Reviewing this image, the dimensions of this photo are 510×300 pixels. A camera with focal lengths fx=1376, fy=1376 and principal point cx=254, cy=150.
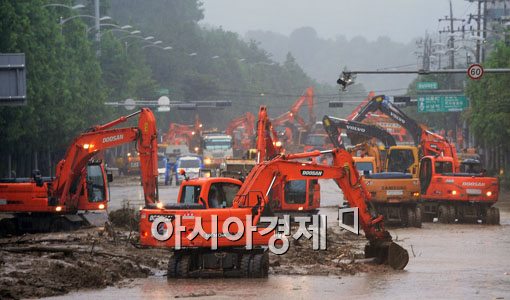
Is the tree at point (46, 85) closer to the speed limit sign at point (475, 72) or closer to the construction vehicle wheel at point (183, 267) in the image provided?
the speed limit sign at point (475, 72)

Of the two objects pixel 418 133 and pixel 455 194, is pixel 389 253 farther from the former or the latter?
pixel 418 133

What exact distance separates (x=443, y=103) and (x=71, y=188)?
6087 centimetres

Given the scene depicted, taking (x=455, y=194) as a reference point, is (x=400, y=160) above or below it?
above

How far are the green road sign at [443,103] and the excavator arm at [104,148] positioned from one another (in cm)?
5967

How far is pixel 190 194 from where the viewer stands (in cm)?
2709

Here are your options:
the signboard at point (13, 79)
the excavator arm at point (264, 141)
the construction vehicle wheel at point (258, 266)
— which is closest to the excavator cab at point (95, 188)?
the signboard at point (13, 79)

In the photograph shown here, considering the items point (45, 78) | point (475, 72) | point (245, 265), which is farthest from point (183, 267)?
point (45, 78)

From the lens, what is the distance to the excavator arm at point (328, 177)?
86.6 ft

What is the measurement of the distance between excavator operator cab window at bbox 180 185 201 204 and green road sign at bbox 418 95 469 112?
231 feet

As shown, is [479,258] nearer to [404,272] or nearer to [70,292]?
[404,272]

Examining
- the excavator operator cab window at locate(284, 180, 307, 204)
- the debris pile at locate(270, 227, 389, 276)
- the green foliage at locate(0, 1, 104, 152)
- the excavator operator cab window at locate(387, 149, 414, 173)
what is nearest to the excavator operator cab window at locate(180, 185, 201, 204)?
the debris pile at locate(270, 227, 389, 276)

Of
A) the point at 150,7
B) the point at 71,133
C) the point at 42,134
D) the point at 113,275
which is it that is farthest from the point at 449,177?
the point at 150,7

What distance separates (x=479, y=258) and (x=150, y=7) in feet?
528

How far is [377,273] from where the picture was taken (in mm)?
27031
